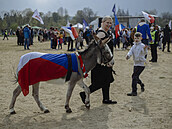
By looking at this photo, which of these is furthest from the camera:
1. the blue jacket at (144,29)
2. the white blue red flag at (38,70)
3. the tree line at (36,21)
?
the tree line at (36,21)

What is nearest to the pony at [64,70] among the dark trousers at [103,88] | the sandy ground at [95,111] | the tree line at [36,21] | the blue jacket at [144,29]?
the sandy ground at [95,111]

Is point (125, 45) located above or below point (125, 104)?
above

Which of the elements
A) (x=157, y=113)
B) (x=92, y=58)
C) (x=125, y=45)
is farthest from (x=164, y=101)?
(x=125, y=45)

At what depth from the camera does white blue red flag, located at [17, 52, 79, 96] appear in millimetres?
5367

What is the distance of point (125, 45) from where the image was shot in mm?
24391

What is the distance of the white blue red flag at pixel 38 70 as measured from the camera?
537 cm

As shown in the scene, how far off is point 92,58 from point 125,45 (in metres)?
19.1

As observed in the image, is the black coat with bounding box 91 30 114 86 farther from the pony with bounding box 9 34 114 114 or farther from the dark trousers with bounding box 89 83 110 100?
the pony with bounding box 9 34 114 114

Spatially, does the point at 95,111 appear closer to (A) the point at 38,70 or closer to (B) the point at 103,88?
(B) the point at 103,88

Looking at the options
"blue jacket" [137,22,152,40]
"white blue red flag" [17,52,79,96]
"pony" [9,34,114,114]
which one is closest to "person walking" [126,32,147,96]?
"pony" [9,34,114,114]

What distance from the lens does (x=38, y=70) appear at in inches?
211

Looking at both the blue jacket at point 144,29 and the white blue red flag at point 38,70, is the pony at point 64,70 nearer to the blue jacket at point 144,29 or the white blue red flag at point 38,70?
the white blue red flag at point 38,70

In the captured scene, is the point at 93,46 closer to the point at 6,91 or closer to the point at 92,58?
the point at 92,58

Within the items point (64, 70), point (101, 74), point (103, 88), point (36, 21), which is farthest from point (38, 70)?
point (36, 21)
